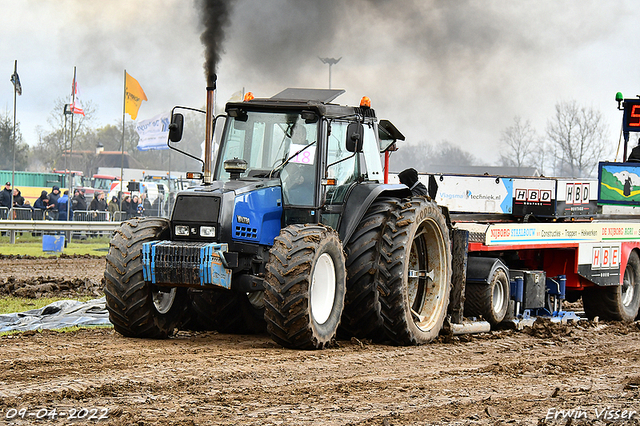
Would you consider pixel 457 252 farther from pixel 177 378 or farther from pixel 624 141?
pixel 624 141

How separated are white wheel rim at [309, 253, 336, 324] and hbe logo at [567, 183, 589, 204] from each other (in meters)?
7.68

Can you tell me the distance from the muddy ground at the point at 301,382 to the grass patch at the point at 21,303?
246cm

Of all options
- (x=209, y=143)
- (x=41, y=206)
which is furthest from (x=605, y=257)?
(x=41, y=206)

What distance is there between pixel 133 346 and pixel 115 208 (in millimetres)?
18363

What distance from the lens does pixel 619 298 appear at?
43.9 feet

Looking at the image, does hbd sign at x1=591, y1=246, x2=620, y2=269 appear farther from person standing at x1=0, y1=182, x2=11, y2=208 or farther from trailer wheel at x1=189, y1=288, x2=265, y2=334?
person standing at x1=0, y1=182, x2=11, y2=208

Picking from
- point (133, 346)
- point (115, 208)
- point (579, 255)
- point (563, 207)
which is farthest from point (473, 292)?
point (115, 208)

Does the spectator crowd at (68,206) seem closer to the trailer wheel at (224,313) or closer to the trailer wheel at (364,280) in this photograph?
the trailer wheel at (224,313)

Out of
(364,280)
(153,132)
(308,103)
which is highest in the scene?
(153,132)

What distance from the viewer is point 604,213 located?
14531mm

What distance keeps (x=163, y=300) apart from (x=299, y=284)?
1.89 meters

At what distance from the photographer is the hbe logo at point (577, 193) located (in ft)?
46.2
